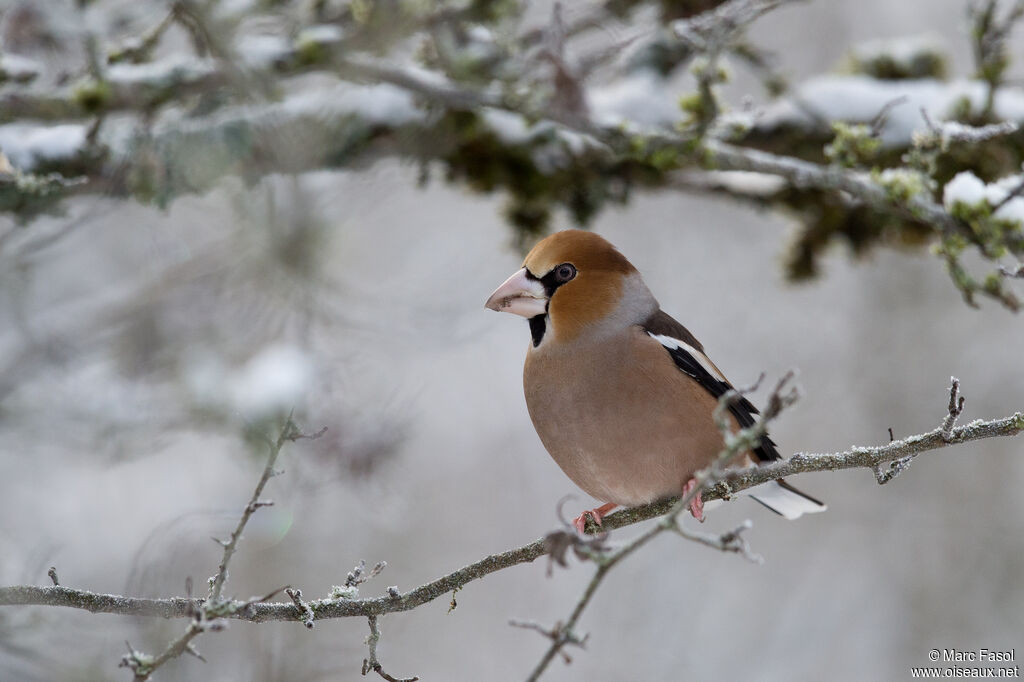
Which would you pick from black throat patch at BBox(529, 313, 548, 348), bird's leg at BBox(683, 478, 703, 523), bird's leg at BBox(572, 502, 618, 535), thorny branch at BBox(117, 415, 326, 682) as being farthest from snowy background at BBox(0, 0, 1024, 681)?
bird's leg at BBox(683, 478, 703, 523)

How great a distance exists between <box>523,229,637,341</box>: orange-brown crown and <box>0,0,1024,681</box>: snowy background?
0.71 m

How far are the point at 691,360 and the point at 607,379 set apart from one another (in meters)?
0.40

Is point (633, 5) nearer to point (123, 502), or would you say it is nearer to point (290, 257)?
point (290, 257)

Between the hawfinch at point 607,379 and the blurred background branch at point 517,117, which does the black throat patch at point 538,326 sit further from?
the blurred background branch at point 517,117

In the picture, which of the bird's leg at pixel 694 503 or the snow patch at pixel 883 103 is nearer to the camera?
the bird's leg at pixel 694 503

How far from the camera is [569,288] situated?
3.27 metres

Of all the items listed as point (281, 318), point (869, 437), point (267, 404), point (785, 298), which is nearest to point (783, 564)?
point (869, 437)

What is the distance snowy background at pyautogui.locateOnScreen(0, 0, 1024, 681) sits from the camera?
4.10 meters

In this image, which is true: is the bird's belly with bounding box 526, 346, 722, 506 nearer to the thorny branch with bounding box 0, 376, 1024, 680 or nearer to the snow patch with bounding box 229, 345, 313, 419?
the thorny branch with bounding box 0, 376, 1024, 680

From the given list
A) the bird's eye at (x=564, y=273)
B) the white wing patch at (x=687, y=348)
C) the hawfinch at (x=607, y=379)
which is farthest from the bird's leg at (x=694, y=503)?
the bird's eye at (x=564, y=273)

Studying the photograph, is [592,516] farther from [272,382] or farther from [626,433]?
[272,382]

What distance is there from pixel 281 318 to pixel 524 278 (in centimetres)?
93

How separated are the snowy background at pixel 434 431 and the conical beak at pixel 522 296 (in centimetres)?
63

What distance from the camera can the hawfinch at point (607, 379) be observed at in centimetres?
308
